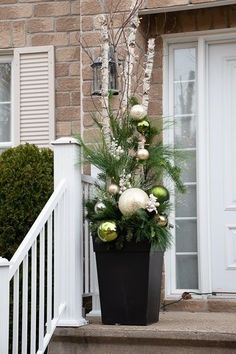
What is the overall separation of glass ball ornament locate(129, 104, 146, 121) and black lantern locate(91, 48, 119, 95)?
36 cm

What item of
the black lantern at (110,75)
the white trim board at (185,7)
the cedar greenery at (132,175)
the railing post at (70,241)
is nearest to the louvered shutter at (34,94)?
the black lantern at (110,75)

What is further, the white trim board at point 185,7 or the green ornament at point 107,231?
the white trim board at point 185,7

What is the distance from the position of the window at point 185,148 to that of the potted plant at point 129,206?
78 centimetres

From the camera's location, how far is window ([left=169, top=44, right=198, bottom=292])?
18.6 feet

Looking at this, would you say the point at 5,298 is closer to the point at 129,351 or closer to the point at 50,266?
the point at 50,266

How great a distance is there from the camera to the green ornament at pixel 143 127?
475 cm

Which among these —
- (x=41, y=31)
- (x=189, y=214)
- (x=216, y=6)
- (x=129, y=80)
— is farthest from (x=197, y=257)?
(x=41, y=31)

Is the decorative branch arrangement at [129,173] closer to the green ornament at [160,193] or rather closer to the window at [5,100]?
the green ornament at [160,193]

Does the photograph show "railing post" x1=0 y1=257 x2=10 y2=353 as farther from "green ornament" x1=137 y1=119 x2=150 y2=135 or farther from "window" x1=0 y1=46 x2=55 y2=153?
"window" x1=0 y1=46 x2=55 y2=153

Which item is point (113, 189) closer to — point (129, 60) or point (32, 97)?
point (129, 60)

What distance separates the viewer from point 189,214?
18.7 ft

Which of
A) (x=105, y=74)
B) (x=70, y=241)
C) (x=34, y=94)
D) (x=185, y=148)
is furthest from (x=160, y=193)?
(x=34, y=94)

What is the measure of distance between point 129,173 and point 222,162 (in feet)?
3.95

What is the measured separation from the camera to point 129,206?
14.6 feet
